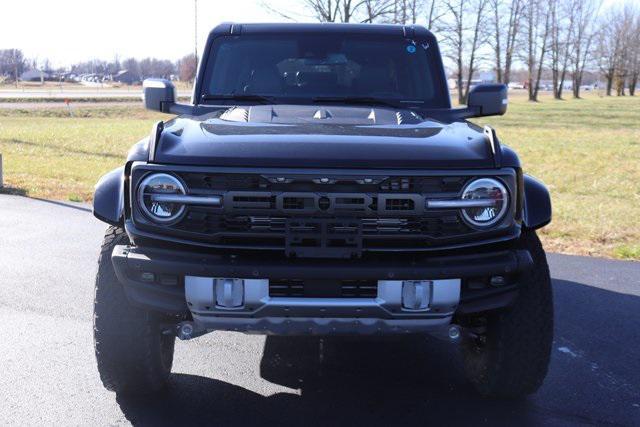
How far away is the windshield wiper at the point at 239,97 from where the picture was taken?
4.36m

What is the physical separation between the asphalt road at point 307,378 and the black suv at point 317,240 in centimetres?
34

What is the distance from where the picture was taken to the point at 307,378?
3.94 meters

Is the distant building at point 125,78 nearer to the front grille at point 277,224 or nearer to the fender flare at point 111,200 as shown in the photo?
the fender flare at point 111,200

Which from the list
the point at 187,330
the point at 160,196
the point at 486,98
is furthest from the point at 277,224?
the point at 486,98

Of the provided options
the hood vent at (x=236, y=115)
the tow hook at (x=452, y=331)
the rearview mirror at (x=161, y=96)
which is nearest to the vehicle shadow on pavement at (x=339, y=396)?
the tow hook at (x=452, y=331)

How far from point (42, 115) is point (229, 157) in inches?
1327

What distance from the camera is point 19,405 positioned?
11.6 ft

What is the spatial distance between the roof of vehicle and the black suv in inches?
62.3

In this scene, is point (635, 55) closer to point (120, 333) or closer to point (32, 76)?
point (32, 76)

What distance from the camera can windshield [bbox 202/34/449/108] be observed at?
4488 millimetres

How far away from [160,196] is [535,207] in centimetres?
163

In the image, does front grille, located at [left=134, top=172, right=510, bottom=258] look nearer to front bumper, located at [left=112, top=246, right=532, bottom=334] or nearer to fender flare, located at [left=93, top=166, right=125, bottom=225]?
front bumper, located at [left=112, top=246, right=532, bottom=334]

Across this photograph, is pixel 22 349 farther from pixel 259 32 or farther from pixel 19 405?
pixel 259 32

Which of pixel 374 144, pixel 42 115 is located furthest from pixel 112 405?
pixel 42 115
